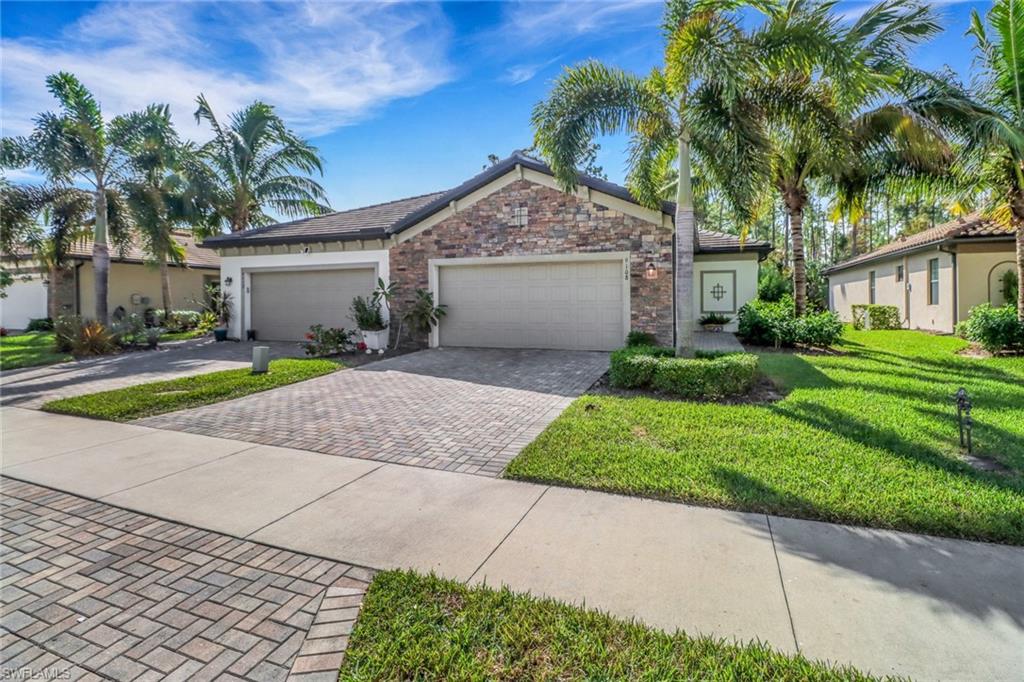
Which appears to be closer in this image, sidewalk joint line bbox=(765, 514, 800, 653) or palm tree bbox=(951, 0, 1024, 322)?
sidewalk joint line bbox=(765, 514, 800, 653)

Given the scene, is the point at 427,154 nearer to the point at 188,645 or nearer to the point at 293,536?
the point at 293,536

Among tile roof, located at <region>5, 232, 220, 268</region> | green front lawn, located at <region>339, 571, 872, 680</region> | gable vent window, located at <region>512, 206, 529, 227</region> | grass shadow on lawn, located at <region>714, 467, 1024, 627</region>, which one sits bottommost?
green front lawn, located at <region>339, 571, 872, 680</region>

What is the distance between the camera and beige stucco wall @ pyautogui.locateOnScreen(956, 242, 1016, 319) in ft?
50.0

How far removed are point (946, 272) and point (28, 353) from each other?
91.6 feet

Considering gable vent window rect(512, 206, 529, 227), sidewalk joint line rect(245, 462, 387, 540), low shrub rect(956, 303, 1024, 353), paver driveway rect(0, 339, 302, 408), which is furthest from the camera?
gable vent window rect(512, 206, 529, 227)

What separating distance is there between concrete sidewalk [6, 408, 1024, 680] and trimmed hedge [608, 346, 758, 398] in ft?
12.5

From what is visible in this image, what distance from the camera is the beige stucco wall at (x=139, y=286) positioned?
20.7m

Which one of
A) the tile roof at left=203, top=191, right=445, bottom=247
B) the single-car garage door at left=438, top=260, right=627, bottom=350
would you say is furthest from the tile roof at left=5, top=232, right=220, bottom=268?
the single-car garage door at left=438, top=260, right=627, bottom=350

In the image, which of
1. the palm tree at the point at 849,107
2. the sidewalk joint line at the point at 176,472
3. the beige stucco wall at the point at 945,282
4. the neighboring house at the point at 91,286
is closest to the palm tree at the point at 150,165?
the neighboring house at the point at 91,286

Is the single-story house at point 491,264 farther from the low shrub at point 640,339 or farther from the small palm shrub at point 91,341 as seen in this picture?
the small palm shrub at point 91,341

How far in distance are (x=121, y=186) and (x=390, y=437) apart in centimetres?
1515

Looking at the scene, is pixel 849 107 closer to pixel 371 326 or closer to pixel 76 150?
pixel 371 326

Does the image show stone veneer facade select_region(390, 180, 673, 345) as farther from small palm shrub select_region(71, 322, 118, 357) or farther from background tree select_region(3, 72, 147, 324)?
background tree select_region(3, 72, 147, 324)

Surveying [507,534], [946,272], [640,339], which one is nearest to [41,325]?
[640,339]
